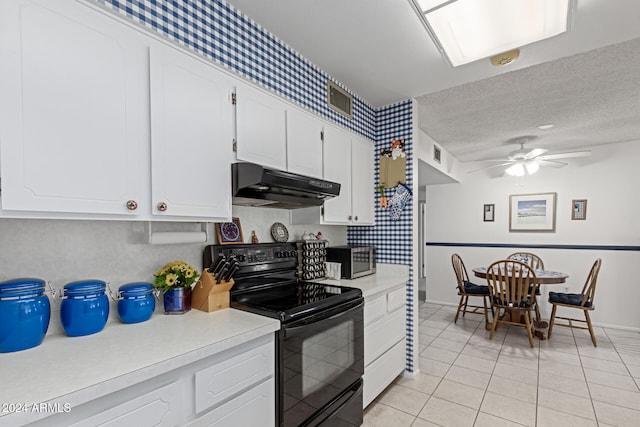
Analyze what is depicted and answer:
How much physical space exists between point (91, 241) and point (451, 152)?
15.2 ft

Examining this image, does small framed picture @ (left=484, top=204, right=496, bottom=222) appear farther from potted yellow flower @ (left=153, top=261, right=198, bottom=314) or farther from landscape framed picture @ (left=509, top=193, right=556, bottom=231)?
potted yellow flower @ (left=153, top=261, right=198, bottom=314)

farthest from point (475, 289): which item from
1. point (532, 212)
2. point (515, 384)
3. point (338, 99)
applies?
point (338, 99)

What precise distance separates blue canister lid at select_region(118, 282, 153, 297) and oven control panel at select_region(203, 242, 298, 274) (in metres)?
A: 0.39

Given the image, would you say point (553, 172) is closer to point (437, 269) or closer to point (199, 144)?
point (437, 269)

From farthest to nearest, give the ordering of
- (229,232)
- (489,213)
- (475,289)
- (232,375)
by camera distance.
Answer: (489,213) → (475,289) → (229,232) → (232,375)

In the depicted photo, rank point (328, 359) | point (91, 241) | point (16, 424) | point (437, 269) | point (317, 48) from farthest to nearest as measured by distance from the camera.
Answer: point (437, 269), point (317, 48), point (328, 359), point (91, 241), point (16, 424)

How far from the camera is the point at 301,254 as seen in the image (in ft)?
7.62

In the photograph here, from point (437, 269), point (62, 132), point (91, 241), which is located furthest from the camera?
point (437, 269)

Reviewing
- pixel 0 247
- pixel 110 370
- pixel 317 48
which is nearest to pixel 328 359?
pixel 110 370

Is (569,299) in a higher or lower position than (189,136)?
lower

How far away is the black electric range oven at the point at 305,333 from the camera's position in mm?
1438

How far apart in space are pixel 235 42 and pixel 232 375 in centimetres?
162

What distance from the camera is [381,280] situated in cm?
247

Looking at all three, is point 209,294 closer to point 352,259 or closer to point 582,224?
point 352,259
